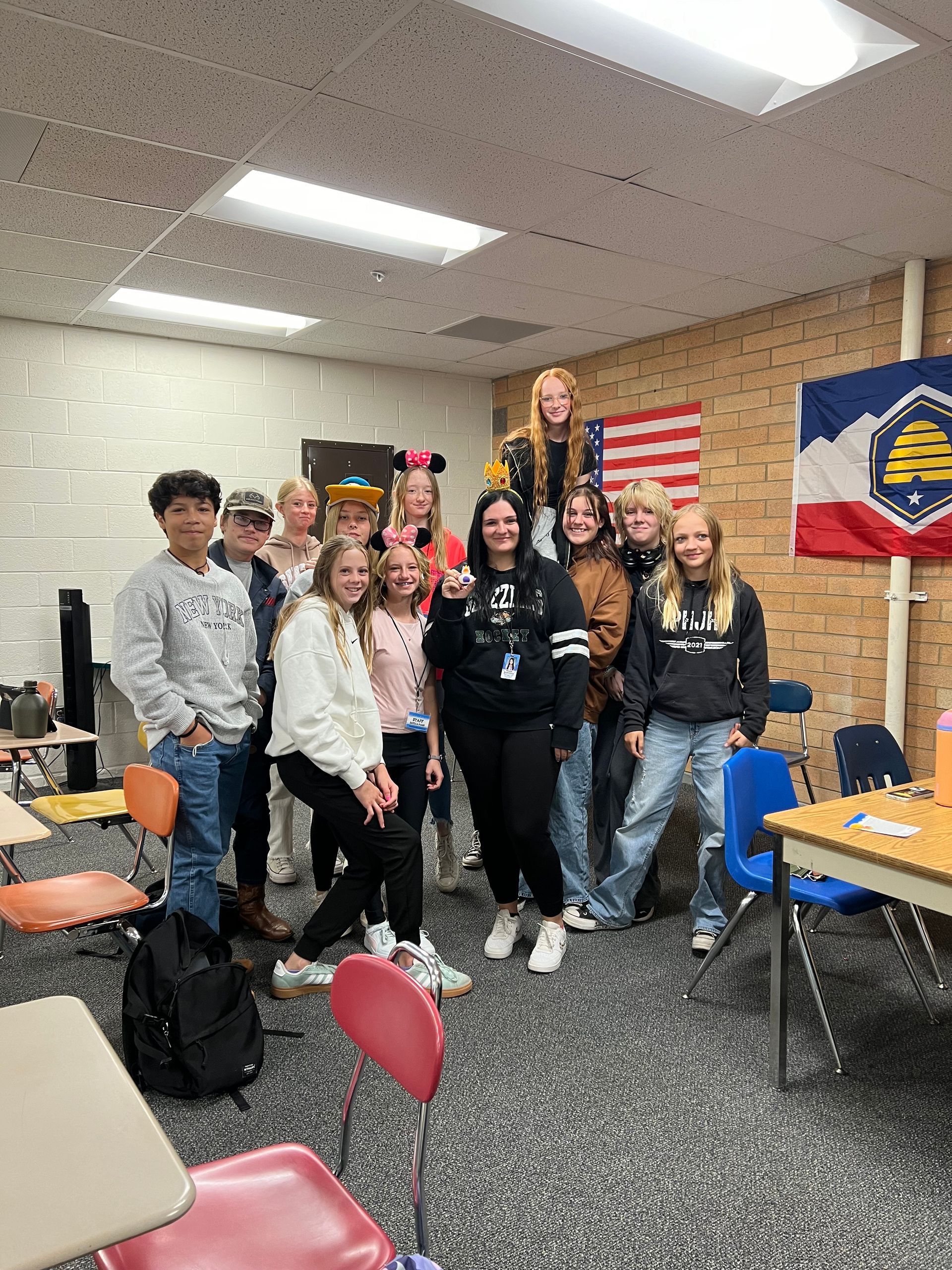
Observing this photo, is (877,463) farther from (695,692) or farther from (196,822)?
(196,822)

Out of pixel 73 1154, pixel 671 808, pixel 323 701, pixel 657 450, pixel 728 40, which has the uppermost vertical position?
pixel 728 40

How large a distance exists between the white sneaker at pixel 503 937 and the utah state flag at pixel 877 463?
8.66ft

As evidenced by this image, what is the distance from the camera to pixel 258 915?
326cm

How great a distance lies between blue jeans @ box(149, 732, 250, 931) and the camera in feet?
8.53

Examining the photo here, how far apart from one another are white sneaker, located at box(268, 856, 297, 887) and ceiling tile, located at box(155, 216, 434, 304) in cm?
268

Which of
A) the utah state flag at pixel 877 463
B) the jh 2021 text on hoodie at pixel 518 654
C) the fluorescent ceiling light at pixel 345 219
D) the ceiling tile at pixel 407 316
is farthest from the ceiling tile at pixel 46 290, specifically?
the utah state flag at pixel 877 463

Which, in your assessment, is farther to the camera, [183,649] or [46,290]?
[46,290]

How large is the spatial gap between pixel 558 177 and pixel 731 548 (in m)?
2.65

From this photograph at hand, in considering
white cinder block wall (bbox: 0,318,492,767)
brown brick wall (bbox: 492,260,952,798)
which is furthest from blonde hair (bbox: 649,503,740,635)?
white cinder block wall (bbox: 0,318,492,767)

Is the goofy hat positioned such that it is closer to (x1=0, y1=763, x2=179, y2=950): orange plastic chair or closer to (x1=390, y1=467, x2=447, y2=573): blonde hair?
(x1=390, y1=467, x2=447, y2=573): blonde hair

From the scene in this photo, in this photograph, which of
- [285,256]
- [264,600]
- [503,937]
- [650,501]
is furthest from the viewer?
[285,256]

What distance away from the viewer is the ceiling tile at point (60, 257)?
3.87 m

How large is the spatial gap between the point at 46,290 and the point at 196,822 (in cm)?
335

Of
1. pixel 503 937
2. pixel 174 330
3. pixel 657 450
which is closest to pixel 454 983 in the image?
pixel 503 937
